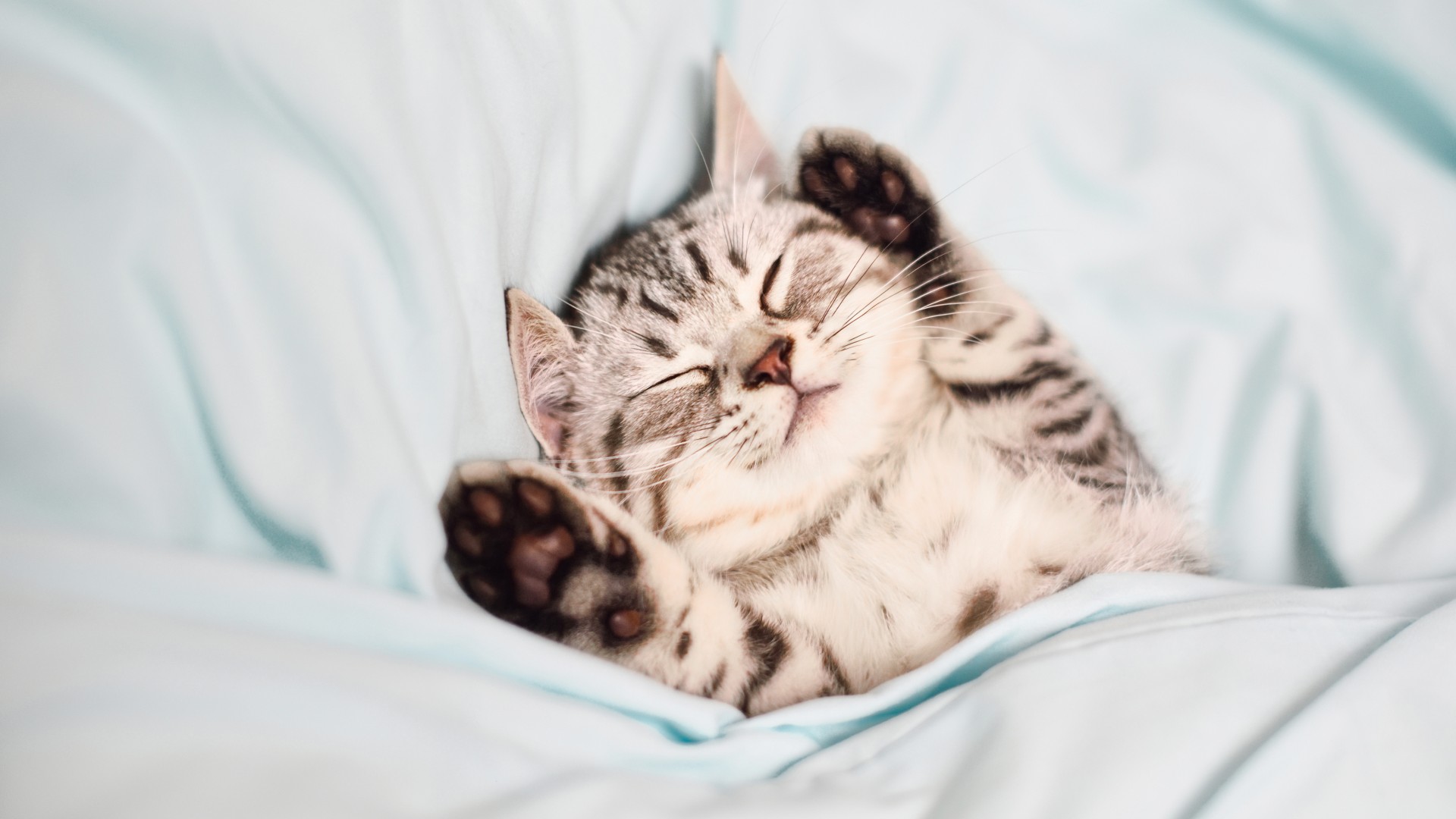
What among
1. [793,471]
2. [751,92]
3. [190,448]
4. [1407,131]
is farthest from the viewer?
[751,92]

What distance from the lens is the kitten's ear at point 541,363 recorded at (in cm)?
94

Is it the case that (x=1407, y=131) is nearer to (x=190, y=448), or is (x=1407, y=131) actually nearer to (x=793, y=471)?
(x=793, y=471)

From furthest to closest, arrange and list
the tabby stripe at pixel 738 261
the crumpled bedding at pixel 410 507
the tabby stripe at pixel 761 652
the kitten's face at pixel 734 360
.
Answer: the tabby stripe at pixel 738 261, the kitten's face at pixel 734 360, the tabby stripe at pixel 761 652, the crumpled bedding at pixel 410 507

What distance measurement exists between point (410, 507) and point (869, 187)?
0.78 m

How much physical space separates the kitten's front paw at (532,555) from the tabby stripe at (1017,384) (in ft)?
1.94

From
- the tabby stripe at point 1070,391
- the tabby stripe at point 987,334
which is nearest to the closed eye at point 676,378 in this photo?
the tabby stripe at point 987,334

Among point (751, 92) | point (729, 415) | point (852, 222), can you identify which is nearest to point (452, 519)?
point (729, 415)

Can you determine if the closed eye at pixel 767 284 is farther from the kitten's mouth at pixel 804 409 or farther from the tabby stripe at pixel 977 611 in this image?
the tabby stripe at pixel 977 611

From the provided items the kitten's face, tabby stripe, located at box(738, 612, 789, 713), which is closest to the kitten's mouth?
the kitten's face

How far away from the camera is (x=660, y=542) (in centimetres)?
91

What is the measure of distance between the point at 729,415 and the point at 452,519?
1.14 ft

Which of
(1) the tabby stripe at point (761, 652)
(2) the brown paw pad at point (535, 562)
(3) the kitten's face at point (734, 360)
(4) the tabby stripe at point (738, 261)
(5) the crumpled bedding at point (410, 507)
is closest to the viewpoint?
(5) the crumpled bedding at point (410, 507)

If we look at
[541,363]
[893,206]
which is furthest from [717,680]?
[893,206]

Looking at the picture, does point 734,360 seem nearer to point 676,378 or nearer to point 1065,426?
point 676,378
